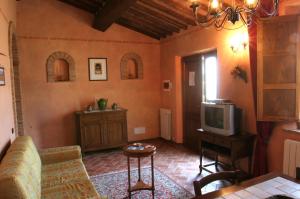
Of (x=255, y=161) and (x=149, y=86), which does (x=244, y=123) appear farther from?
(x=149, y=86)

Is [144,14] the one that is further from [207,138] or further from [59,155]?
[59,155]

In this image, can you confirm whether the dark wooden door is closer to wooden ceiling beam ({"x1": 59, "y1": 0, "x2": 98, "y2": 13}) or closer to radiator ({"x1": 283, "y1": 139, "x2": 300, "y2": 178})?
radiator ({"x1": 283, "y1": 139, "x2": 300, "y2": 178})

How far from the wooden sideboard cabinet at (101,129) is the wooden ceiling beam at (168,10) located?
7.54 feet

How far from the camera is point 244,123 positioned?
3.74 m

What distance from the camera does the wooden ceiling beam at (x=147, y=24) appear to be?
5.10 m

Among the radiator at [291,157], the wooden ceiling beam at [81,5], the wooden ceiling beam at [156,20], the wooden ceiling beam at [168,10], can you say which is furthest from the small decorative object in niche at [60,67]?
the radiator at [291,157]

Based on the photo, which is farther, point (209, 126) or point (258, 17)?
point (209, 126)

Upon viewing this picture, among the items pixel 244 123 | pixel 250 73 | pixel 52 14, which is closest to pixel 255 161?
pixel 244 123

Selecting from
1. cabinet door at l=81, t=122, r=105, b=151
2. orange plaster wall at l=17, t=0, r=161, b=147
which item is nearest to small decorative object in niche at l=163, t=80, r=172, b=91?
orange plaster wall at l=17, t=0, r=161, b=147

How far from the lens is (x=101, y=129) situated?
5.10 m

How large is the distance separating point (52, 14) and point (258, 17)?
4176 mm

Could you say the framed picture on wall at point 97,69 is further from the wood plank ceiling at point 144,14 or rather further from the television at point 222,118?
the television at point 222,118

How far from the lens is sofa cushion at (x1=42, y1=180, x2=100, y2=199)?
7.27 feet

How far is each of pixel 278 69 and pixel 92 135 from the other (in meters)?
3.72
